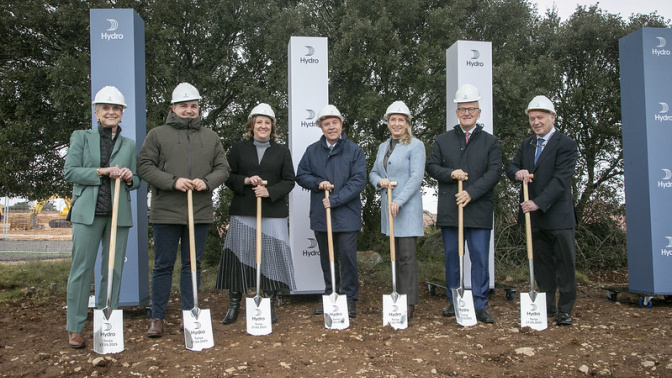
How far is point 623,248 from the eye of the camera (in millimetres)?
8547

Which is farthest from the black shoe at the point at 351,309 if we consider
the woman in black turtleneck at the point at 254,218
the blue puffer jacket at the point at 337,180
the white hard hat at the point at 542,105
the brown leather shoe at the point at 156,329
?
the white hard hat at the point at 542,105

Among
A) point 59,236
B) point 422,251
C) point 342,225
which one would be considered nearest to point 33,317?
point 342,225

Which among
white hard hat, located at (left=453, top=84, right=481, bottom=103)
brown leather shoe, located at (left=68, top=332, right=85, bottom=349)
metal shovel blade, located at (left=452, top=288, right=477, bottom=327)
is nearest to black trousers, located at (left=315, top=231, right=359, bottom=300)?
metal shovel blade, located at (left=452, top=288, right=477, bottom=327)

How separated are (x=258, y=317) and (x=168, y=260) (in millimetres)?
858

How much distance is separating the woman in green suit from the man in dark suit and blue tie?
3325 millimetres

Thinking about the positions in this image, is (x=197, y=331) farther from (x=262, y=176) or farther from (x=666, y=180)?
(x=666, y=180)

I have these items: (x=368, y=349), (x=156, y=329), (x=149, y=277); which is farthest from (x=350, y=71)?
(x=368, y=349)

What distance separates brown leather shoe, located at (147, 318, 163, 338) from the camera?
423cm

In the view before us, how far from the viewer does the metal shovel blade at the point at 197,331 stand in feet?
12.7

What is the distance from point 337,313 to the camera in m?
4.40

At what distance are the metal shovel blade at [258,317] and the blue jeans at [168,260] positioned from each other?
1.78 ft

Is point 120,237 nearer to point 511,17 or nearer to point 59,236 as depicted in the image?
point 511,17

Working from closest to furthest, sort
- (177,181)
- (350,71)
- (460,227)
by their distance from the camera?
(177,181)
(460,227)
(350,71)

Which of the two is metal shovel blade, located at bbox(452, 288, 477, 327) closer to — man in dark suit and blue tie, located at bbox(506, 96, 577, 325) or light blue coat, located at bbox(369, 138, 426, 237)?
light blue coat, located at bbox(369, 138, 426, 237)
